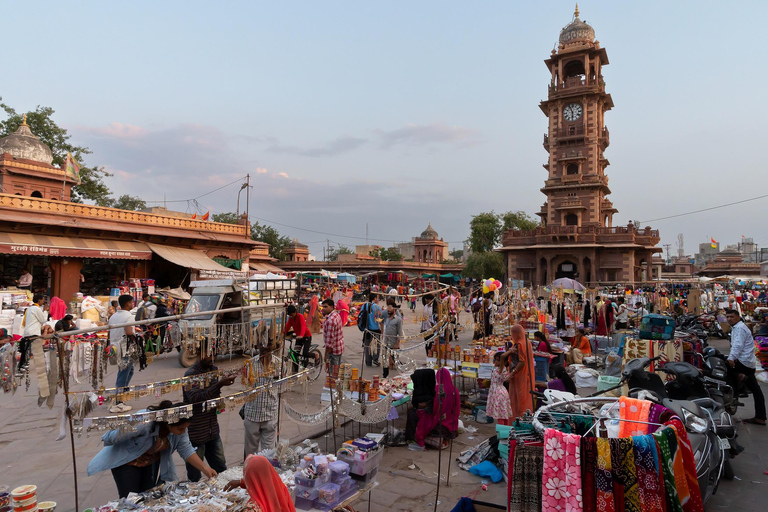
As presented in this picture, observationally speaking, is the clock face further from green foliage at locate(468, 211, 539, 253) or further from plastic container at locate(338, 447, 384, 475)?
plastic container at locate(338, 447, 384, 475)

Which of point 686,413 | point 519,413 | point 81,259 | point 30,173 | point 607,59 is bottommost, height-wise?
point 519,413

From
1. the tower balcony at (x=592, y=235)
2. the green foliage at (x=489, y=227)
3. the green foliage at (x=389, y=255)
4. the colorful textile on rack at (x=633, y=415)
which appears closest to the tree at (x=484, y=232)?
the green foliage at (x=489, y=227)

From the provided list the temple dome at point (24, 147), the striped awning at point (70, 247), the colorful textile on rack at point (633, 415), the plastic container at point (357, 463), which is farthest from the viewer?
the temple dome at point (24, 147)

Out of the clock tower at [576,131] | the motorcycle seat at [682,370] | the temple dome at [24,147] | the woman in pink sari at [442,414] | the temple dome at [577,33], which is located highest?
the temple dome at [577,33]

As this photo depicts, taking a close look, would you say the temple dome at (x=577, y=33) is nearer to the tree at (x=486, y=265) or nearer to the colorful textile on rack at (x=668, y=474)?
the tree at (x=486, y=265)

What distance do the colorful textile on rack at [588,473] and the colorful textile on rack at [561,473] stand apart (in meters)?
0.04

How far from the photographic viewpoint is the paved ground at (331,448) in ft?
14.3

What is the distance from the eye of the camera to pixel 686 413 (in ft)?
13.1

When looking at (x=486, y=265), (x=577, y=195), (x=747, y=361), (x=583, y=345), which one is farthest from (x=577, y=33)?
(x=747, y=361)

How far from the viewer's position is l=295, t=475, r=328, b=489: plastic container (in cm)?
343

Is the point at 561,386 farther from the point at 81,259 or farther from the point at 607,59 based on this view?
the point at 607,59

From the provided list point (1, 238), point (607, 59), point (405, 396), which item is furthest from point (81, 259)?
point (607, 59)

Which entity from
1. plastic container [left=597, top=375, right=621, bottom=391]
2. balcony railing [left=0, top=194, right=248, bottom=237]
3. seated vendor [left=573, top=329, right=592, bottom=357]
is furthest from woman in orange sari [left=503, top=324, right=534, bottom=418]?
balcony railing [left=0, top=194, right=248, bottom=237]

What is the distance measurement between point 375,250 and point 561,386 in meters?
60.7
